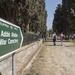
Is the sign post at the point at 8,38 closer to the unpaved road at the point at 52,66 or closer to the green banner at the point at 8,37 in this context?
the green banner at the point at 8,37

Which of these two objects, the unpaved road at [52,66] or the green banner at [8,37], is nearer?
the green banner at [8,37]

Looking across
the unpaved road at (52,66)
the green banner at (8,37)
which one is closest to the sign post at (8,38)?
the green banner at (8,37)

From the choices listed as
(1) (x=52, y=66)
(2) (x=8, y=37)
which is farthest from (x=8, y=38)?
(1) (x=52, y=66)

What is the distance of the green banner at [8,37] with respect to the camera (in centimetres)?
523

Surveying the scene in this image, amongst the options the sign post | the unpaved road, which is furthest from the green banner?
the unpaved road

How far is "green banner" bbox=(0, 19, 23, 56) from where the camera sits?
17.2ft

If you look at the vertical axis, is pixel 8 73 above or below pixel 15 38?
below

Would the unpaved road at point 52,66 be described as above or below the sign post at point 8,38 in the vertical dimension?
below

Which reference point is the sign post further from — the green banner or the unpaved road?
the unpaved road

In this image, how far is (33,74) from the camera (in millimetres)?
12812

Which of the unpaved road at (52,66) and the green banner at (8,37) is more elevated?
the green banner at (8,37)

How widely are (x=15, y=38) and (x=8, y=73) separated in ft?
7.51

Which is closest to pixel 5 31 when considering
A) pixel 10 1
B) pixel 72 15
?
pixel 10 1

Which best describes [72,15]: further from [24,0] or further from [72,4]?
[24,0]
